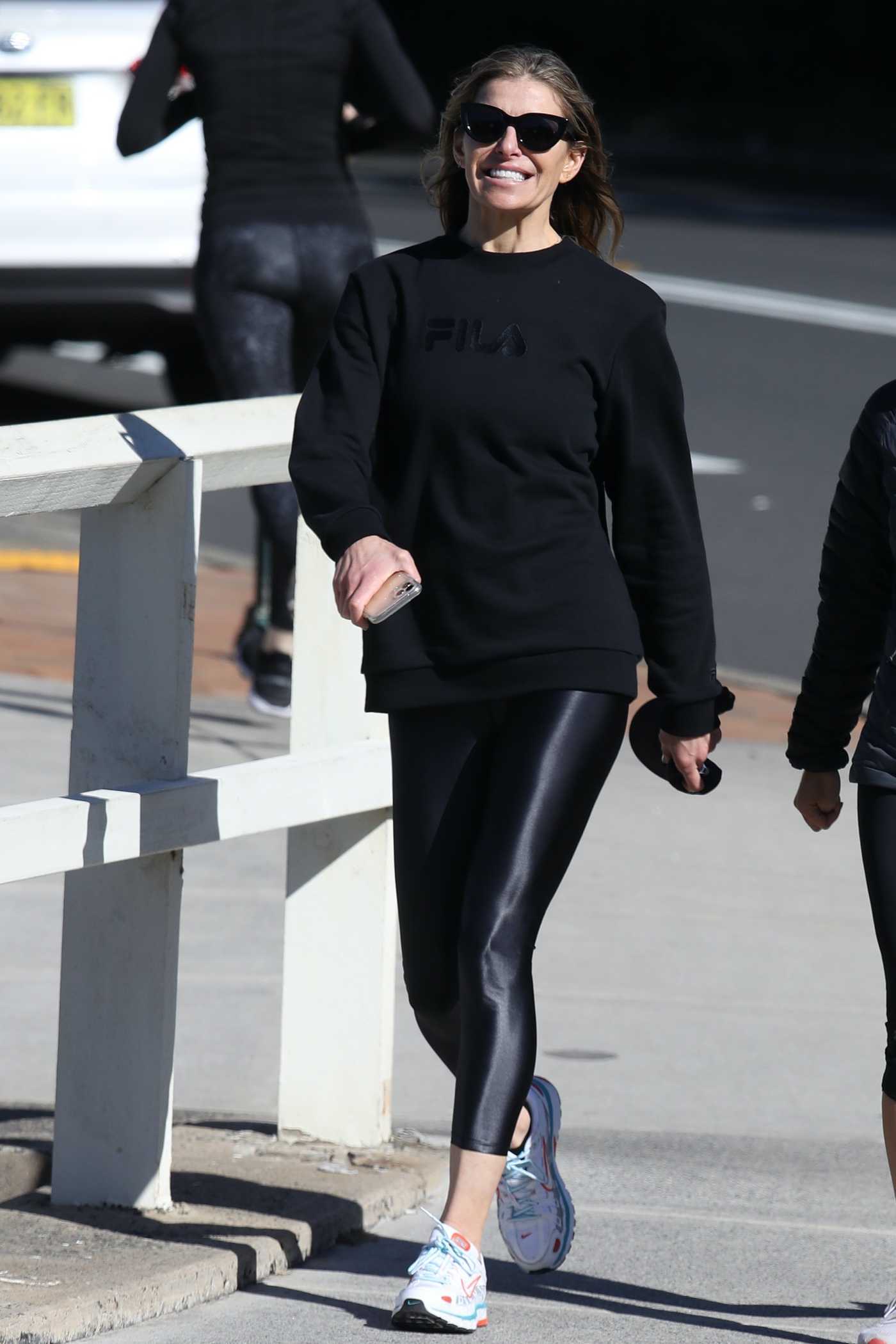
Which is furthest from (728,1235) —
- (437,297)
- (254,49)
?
(254,49)

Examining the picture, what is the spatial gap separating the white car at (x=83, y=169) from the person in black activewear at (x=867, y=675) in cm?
695

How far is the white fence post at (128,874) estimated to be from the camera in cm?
363

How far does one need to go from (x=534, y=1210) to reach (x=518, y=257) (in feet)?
4.48

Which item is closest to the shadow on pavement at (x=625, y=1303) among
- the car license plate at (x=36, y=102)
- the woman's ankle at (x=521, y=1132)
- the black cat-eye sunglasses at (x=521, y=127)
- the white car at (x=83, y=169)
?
the woman's ankle at (x=521, y=1132)

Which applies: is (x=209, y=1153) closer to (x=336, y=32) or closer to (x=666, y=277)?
(x=336, y=32)

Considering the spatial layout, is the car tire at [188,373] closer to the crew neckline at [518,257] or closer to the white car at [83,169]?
the white car at [83,169]

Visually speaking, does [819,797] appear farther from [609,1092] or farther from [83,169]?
[83,169]

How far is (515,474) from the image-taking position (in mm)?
3383

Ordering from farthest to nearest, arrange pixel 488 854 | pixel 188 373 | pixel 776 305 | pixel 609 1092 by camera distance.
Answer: pixel 776 305
pixel 188 373
pixel 609 1092
pixel 488 854

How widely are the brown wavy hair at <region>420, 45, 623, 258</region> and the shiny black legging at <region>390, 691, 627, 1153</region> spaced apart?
0.76m

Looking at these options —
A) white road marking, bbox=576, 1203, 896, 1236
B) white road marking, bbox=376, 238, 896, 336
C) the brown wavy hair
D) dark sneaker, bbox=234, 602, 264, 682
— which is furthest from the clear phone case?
white road marking, bbox=376, 238, 896, 336

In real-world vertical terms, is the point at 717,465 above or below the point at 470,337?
below

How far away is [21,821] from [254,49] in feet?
12.0

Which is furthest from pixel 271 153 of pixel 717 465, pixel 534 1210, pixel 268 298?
pixel 717 465
